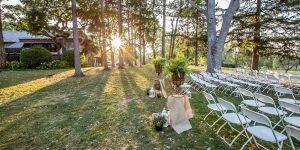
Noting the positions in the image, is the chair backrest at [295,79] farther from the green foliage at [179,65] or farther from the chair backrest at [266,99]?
the green foliage at [179,65]

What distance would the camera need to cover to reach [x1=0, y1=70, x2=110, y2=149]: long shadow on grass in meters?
4.22

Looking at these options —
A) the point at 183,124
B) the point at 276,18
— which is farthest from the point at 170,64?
the point at 276,18

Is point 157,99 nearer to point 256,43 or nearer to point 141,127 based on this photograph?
point 141,127

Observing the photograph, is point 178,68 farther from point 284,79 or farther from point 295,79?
point 284,79

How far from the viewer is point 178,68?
16.6 ft

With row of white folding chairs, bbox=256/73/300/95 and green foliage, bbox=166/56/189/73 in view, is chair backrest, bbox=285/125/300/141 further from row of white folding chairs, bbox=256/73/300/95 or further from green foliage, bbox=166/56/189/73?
row of white folding chairs, bbox=256/73/300/95

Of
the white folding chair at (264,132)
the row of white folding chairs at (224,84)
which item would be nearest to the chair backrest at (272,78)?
the row of white folding chairs at (224,84)

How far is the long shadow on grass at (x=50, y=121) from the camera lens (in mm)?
4219

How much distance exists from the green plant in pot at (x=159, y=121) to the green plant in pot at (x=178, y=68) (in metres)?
1.05

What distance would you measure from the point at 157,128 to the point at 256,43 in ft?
54.4

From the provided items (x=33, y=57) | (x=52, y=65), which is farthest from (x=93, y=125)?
(x=33, y=57)

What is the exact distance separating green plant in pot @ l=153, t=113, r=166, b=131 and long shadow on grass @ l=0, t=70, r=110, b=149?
147 centimetres

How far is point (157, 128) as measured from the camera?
4727mm

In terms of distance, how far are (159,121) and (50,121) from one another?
3.04 meters
